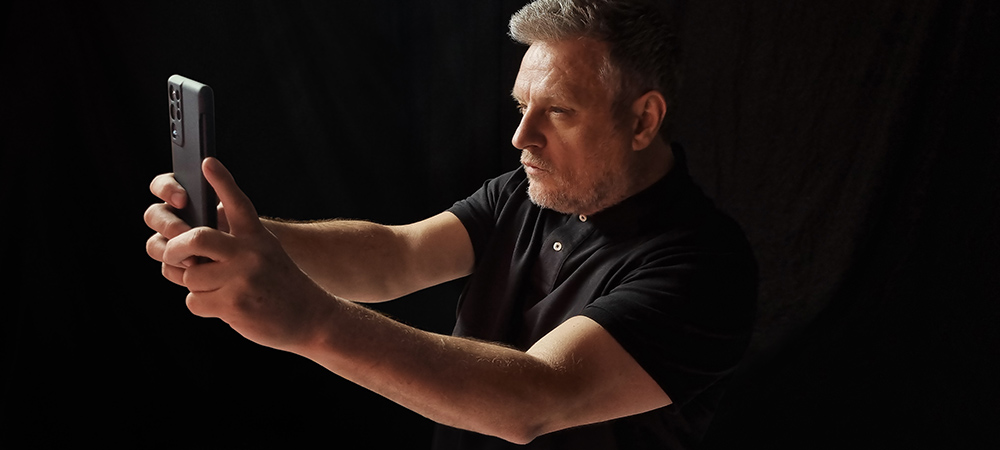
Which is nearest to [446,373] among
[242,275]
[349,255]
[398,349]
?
[398,349]

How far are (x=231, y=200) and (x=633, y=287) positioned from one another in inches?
19.6

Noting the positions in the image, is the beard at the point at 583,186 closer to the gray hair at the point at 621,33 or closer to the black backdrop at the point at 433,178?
the gray hair at the point at 621,33

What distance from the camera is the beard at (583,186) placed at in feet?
3.92

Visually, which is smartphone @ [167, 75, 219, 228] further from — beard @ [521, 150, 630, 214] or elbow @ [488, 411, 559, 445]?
beard @ [521, 150, 630, 214]

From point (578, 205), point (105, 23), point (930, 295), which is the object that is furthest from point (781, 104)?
point (105, 23)

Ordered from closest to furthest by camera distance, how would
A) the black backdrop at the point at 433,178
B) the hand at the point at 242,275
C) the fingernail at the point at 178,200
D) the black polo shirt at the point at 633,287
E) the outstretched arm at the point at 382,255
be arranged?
the hand at the point at 242,275 → the fingernail at the point at 178,200 → the black polo shirt at the point at 633,287 → the outstretched arm at the point at 382,255 → the black backdrop at the point at 433,178

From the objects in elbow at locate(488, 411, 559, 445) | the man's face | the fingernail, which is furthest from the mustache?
the fingernail

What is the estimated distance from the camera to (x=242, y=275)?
0.76 m

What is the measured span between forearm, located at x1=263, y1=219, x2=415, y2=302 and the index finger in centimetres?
28

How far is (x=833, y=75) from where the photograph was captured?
1.92 meters

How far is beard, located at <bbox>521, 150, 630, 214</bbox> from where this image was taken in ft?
3.92

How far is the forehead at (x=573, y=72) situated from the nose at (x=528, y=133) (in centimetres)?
3

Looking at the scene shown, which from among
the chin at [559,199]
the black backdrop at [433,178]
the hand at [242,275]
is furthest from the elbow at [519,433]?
the black backdrop at [433,178]

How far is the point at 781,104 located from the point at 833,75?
129 millimetres
